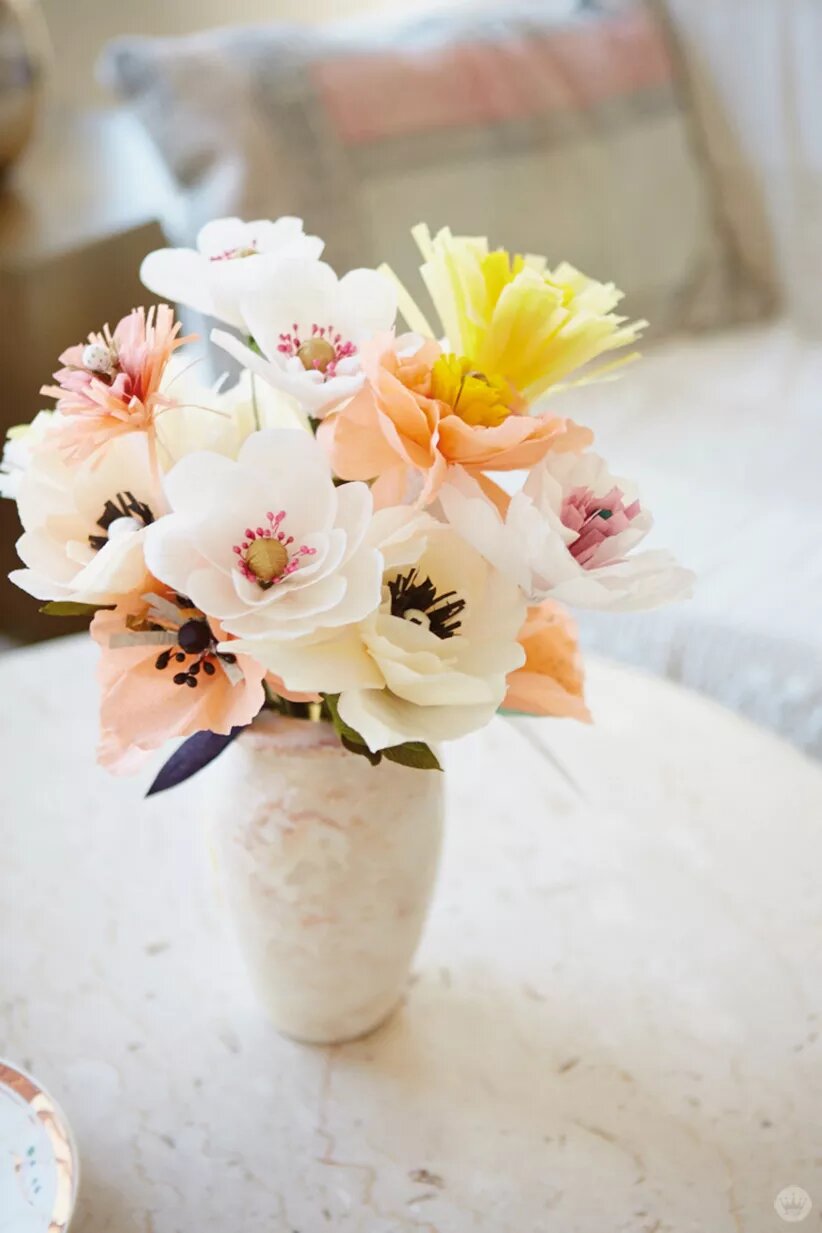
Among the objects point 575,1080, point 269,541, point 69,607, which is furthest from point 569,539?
point 575,1080

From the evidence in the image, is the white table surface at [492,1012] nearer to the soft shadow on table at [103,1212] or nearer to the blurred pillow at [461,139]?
the soft shadow on table at [103,1212]

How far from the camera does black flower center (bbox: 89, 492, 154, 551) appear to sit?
544 mm

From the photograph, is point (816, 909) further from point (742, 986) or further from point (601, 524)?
point (601, 524)

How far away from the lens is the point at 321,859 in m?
0.59

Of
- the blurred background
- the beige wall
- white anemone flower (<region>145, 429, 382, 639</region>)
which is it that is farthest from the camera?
the beige wall

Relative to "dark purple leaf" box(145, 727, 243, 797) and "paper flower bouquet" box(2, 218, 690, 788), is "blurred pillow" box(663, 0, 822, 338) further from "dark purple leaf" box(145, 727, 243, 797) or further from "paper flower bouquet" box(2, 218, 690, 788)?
"dark purple leaf" box(145, 727, 243, 797)

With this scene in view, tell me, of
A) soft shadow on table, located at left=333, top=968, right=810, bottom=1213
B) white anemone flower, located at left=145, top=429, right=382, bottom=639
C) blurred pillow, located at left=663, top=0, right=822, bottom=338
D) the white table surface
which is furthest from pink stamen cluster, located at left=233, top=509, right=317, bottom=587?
blurred pillow, located at left=663, top=0, right=822, bottom=338

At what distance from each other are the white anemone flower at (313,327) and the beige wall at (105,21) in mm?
1829

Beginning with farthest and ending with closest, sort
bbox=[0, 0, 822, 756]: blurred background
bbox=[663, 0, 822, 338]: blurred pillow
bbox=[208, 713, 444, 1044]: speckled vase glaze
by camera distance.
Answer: bbox=[663, 0, 822, 338]: blurred pillow, bbox=[0, 0, 822, 756]: blurred background, bbox=[208, 713, 444, 1044]: speckled vase glaze

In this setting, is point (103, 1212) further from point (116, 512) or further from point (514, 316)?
point (514, 316)

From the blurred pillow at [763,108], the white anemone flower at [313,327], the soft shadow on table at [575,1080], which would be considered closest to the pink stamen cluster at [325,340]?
the white anemone flower at [313,327]

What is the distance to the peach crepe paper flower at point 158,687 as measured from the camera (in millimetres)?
511

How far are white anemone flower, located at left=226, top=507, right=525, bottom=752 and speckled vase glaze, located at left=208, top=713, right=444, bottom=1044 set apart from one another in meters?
0.10

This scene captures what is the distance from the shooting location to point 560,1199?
1.99 feet
